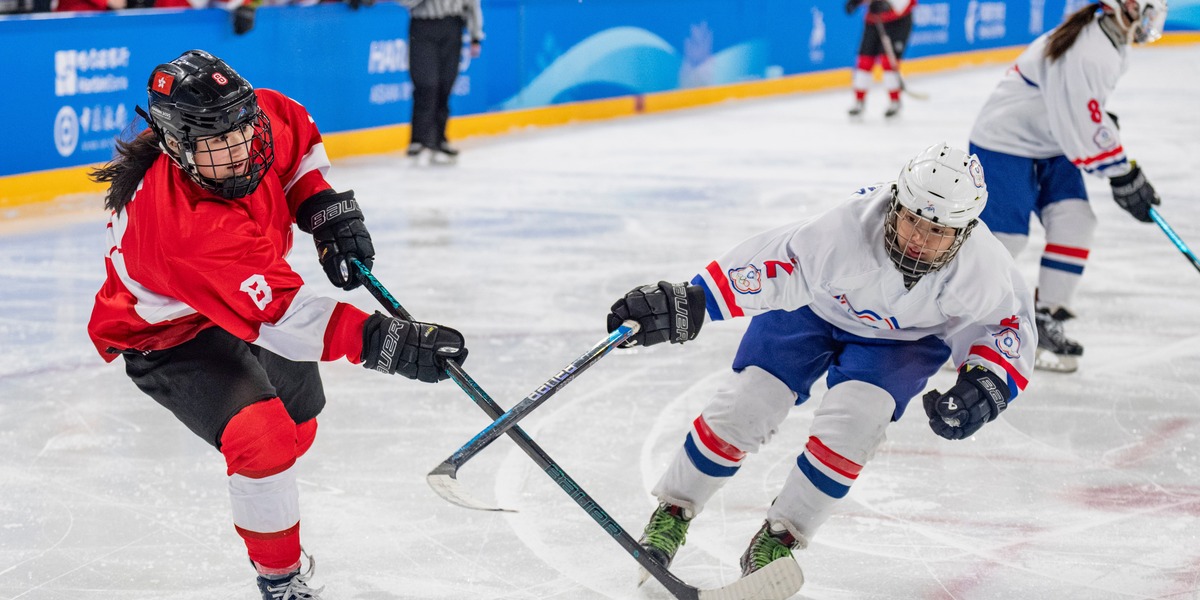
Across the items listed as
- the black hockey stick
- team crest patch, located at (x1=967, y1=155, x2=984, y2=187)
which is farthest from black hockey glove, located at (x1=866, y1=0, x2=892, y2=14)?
the black hockey stick

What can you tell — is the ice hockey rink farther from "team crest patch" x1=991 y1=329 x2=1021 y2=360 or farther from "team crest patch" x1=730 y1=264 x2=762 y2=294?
"team crest patch" x1=730 y1=264 x2=762 y2=294

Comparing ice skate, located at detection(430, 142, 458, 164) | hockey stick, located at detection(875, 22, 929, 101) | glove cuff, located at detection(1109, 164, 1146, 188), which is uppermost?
glove cuff, located at detection(1109, 164, 1146, 188)

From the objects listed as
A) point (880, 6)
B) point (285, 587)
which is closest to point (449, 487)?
point (285, 587)

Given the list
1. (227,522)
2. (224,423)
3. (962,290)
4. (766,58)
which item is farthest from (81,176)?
(766,58)

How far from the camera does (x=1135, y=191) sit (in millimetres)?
3895

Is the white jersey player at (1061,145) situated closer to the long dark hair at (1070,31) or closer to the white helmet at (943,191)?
the long dark hair at (1070,31)

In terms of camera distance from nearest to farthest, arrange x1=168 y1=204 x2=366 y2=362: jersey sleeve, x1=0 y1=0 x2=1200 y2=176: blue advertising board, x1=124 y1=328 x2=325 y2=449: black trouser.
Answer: x1=168 y1=204 x2=366 y2=362: jersey sleeve, x1=124 y1=328 x2=325 y2=449: black trouser, x1=0 y1=0 x2=1200 y2=176: blue advertising board

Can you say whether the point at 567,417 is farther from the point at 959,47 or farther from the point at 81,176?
the point at 959,47

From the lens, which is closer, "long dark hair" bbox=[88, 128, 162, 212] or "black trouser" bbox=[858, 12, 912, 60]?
"long dark hair" bbox=[88, 128, 162, 212]

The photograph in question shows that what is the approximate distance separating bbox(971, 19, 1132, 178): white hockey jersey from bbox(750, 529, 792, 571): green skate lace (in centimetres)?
184

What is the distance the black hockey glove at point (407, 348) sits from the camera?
214cm

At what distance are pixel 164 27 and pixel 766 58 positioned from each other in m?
5.81

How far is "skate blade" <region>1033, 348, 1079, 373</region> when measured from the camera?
3.99 meters

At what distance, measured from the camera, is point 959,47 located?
1362cm
